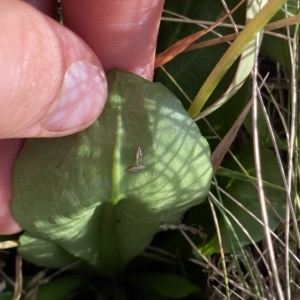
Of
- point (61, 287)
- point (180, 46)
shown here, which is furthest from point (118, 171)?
point (61, 287)

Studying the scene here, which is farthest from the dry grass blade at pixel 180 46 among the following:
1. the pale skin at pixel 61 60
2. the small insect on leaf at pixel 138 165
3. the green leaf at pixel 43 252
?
the green leaf at pixel 43 252

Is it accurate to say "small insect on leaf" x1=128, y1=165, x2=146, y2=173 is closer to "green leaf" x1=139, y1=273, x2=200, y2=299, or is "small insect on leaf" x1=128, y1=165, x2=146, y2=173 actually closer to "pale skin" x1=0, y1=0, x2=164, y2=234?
"pale skin" x1=0, y1=0, x2=164, y2=234

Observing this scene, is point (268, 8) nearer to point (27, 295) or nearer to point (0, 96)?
point (0, 96)

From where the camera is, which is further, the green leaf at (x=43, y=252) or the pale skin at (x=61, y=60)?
the green leaf at (x=43, y=252)

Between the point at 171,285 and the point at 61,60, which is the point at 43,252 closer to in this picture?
the point at 171,285

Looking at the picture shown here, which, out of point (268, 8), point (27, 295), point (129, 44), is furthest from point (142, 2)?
point (27, 295)

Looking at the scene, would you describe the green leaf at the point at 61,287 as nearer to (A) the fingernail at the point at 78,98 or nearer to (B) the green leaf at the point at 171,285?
(B) the green leaf at the point at 171,285

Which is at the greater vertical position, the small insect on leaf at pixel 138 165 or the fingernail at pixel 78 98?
the fingernail at pixel 78 98
